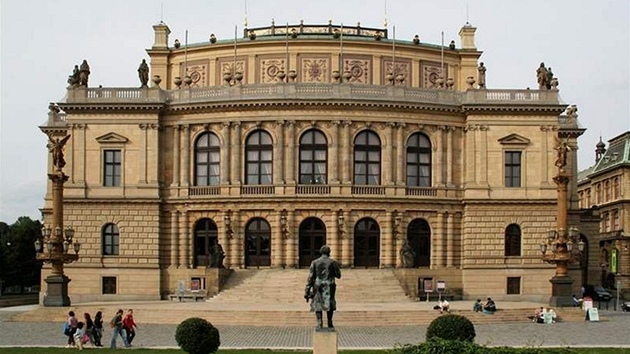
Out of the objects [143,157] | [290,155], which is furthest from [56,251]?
[290,155]

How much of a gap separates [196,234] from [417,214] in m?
16.2

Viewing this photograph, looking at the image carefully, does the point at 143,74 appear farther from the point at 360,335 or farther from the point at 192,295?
the point at 360,335

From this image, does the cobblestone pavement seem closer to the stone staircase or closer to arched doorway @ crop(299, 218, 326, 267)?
the stone staircase

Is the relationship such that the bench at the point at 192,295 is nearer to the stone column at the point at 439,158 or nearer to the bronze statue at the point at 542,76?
the stone column at the point at 439,158

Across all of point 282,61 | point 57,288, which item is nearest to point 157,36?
point 282,61

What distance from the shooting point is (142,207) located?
224ft

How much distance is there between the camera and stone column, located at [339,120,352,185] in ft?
220

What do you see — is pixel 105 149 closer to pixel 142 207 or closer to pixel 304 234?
pixel 142 207

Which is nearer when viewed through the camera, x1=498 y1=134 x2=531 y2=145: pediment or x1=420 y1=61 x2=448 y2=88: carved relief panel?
x1=498 y1=134 x2=531 y2=145: pediment

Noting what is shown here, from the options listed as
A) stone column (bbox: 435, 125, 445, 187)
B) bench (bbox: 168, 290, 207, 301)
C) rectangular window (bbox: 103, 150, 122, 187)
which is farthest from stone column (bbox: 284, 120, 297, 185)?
rectangular window (bbox: 103, 150, 122, 187)

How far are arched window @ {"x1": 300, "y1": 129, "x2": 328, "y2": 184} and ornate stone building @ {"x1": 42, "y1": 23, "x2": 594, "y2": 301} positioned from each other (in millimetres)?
102

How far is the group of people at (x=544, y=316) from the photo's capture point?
5128cm

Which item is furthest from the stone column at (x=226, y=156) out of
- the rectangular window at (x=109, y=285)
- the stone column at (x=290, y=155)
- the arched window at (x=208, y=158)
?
the rectangular window at (x=109, y=285)

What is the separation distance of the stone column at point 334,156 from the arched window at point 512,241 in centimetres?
1326
